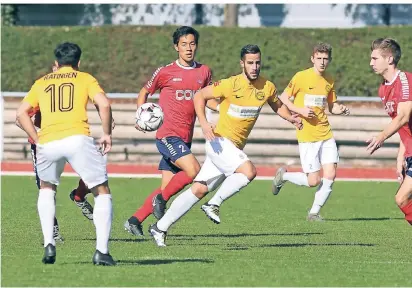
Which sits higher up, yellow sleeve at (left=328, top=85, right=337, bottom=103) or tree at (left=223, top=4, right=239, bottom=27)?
yellow sleeve at (left=328, top=85, right=337, bottom=103)

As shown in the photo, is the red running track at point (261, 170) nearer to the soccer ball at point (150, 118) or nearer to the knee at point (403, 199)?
the soccer ball at point (150, 118)

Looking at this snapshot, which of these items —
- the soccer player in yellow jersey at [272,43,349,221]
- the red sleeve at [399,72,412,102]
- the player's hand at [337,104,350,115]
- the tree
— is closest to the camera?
the red sleeve at [399,72,412,102]

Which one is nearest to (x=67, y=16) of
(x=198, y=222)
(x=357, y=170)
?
(x=357, y=170)

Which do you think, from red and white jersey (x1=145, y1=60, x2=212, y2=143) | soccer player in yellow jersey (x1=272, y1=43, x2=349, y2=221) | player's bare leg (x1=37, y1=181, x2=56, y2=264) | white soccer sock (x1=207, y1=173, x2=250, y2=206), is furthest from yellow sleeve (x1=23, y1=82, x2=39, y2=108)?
soccer player in yellow jersey (x1=272, y1=43, x2=349, y2=221)

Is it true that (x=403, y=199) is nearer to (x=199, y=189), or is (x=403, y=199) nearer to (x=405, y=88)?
(x=405, y=88)

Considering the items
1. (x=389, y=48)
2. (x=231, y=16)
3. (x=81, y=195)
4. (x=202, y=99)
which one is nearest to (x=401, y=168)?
(x=389, y=48)

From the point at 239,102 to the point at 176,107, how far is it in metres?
0.99

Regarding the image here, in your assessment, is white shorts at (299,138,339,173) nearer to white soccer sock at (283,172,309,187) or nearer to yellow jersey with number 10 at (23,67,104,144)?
white soccer sock at (283,172,309,187)

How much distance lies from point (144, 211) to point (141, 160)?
13.0m

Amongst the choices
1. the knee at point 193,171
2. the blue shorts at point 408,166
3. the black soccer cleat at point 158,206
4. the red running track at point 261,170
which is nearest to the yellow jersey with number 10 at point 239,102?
the knee at point 193,171

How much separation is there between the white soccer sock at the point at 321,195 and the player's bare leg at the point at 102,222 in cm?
581

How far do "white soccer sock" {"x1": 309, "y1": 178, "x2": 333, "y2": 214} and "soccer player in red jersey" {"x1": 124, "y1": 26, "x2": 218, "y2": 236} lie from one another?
9.58ft

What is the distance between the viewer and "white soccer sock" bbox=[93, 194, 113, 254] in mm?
10273

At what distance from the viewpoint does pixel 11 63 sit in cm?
2888
